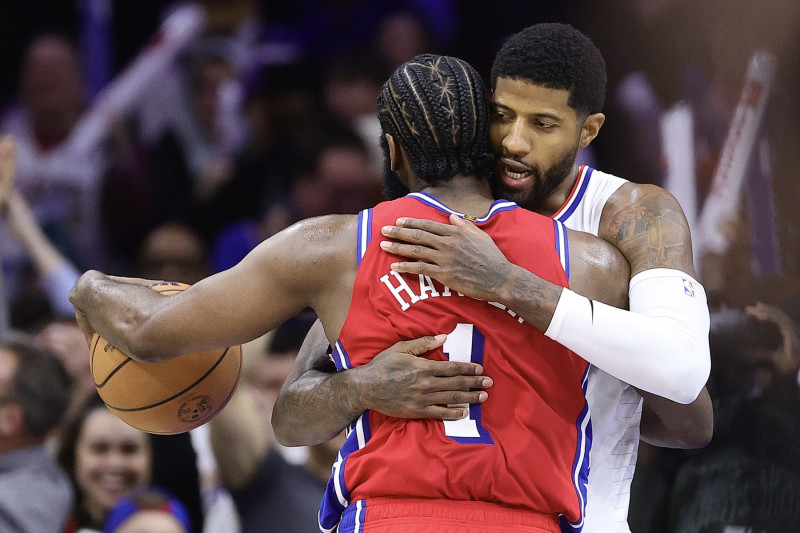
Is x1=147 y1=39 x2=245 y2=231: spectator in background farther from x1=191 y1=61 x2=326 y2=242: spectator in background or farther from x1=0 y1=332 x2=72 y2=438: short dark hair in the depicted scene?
x1=0 y1=332 x2=72 y2=438: short dark hair

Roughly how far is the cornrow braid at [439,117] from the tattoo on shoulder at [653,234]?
Result: 0.53 meters

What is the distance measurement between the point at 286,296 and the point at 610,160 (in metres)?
3.72

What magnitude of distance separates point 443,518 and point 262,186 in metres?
5.52

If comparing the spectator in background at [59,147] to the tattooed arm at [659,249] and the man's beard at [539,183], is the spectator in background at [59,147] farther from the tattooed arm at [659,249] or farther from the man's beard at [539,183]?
the tattooed arm at [659,249]

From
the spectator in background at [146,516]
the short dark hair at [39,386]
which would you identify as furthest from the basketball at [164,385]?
the short dark hair at [39,386]

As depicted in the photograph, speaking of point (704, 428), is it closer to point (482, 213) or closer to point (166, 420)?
point (482, 213)

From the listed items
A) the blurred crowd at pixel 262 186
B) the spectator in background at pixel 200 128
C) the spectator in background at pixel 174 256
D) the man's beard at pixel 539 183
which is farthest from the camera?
the spectator in background at pixel 200 128

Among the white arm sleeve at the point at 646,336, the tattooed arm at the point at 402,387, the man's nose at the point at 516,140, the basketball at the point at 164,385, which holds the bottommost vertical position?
the basketball at the point at 164,385

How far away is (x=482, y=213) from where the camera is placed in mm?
2715

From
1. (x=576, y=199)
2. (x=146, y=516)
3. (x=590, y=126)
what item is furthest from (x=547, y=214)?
(x=146, y=516)

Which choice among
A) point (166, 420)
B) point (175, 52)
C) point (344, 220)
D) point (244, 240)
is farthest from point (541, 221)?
point (175, 52)

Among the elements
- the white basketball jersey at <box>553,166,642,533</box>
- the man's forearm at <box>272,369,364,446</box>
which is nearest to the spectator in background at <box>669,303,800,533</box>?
the white basketball jersey at <box>553,166,642,533</box>

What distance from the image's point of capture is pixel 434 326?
101 inches

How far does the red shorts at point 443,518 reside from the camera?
2.44 m
